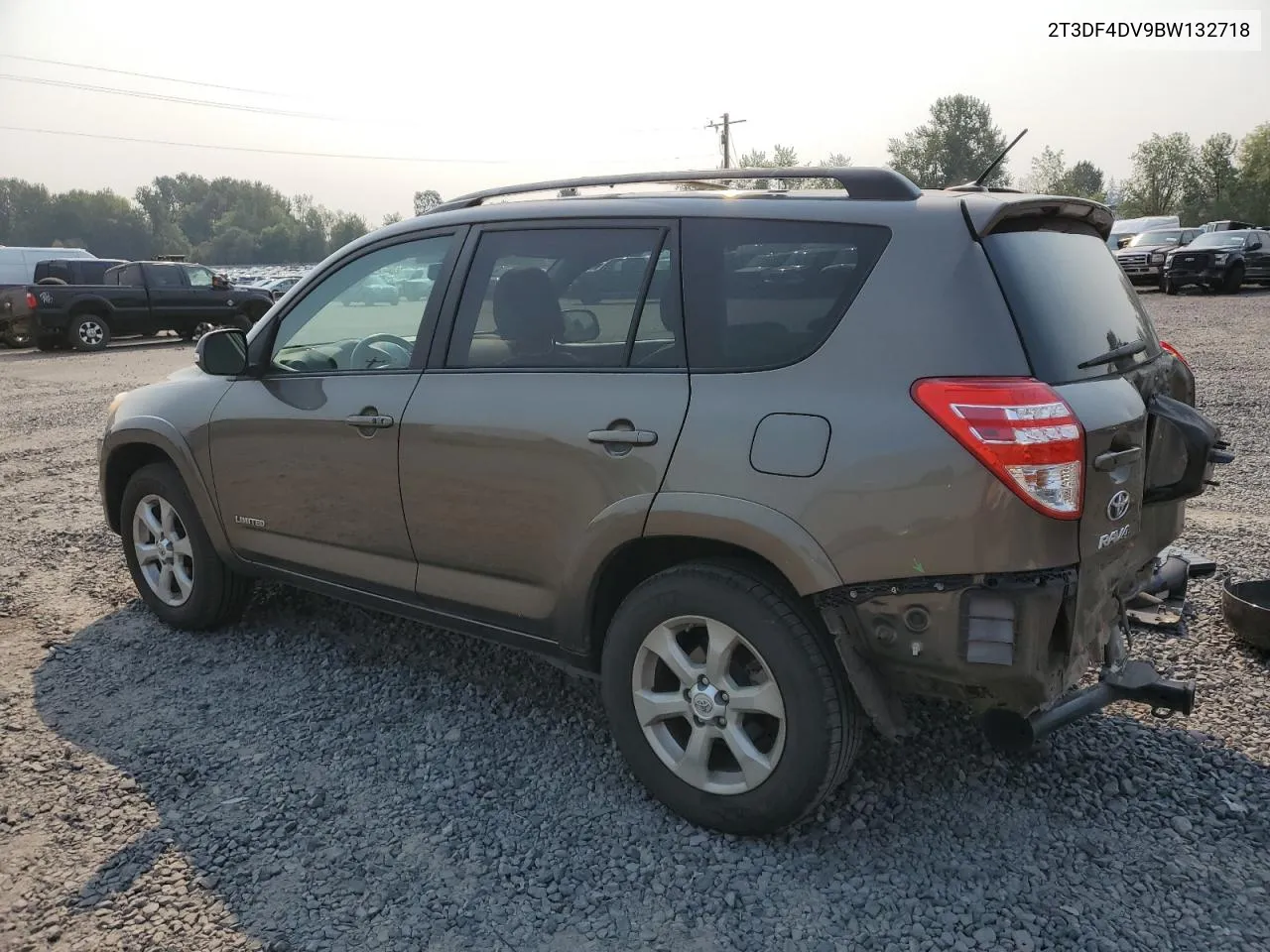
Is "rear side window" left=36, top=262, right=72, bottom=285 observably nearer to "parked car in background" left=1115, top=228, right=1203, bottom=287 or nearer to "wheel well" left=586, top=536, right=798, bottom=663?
"wheel well" left=586, top=536, right=798, bottom=663

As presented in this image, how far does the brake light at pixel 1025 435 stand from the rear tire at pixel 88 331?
21.1 metres

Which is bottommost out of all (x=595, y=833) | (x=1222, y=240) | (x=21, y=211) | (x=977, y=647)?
(x=595, y=833)

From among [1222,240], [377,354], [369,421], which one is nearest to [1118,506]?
[369,421]

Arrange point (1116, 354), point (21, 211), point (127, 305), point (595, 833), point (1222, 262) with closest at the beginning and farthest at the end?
point (1116, 354) → point (595, 833) → point (127, 305) → point (1222, 262) → point (21, 211)

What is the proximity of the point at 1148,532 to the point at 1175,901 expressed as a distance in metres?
1.01

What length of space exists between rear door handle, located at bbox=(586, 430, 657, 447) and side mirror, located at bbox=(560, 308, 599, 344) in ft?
1.19

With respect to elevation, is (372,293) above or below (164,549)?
above

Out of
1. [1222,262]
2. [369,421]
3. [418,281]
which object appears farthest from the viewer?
[1222,262]

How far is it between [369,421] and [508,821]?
1.47 m

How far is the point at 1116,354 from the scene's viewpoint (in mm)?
2709

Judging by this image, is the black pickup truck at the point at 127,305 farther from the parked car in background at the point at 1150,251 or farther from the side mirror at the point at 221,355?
the parked car in background at the point at 1150,251

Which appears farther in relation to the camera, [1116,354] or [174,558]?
[174,558]

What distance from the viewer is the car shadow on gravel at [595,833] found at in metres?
2.45

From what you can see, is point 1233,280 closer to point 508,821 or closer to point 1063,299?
point 1063,299
